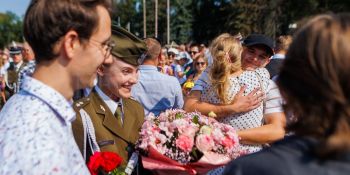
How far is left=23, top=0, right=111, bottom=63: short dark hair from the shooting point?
1.80 m

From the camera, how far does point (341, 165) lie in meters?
1.50

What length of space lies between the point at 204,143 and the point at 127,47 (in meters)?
0.95

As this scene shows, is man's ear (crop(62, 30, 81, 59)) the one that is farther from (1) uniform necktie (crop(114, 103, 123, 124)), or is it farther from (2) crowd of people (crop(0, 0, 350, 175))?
(1) uniform necktie (crop(114, 103, 123, 124))

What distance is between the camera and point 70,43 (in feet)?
6.02

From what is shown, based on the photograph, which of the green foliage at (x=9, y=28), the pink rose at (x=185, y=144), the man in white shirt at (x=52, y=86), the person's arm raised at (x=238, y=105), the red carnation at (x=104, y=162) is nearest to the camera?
the man in white shirt at (x=52, y=86)

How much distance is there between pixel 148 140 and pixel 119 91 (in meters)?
0.57

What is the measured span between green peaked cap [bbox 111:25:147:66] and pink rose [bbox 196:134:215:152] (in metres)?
0.88

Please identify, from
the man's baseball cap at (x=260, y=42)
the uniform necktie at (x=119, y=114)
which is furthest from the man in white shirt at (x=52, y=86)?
the man's baseball cap at (x=260, y=42)

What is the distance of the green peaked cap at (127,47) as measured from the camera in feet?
10.4

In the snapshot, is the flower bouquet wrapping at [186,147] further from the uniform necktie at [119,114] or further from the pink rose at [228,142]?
the uniform necktie at [119,114]

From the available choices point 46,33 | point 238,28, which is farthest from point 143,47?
point 238,28

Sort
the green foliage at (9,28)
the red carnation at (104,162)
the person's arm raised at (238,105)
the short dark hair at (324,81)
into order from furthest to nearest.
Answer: the green foliage at (9,28) < the person's arm raised at (238,105) < the red carnation at (104,162) < the short dark hair at (324,81)

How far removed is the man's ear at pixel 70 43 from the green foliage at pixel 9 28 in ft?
394

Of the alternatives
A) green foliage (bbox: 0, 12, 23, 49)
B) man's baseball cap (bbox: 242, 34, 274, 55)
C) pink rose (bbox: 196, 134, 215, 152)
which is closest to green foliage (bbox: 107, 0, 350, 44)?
man's baseball cap (bbox: 242, 34, 274, 55)
